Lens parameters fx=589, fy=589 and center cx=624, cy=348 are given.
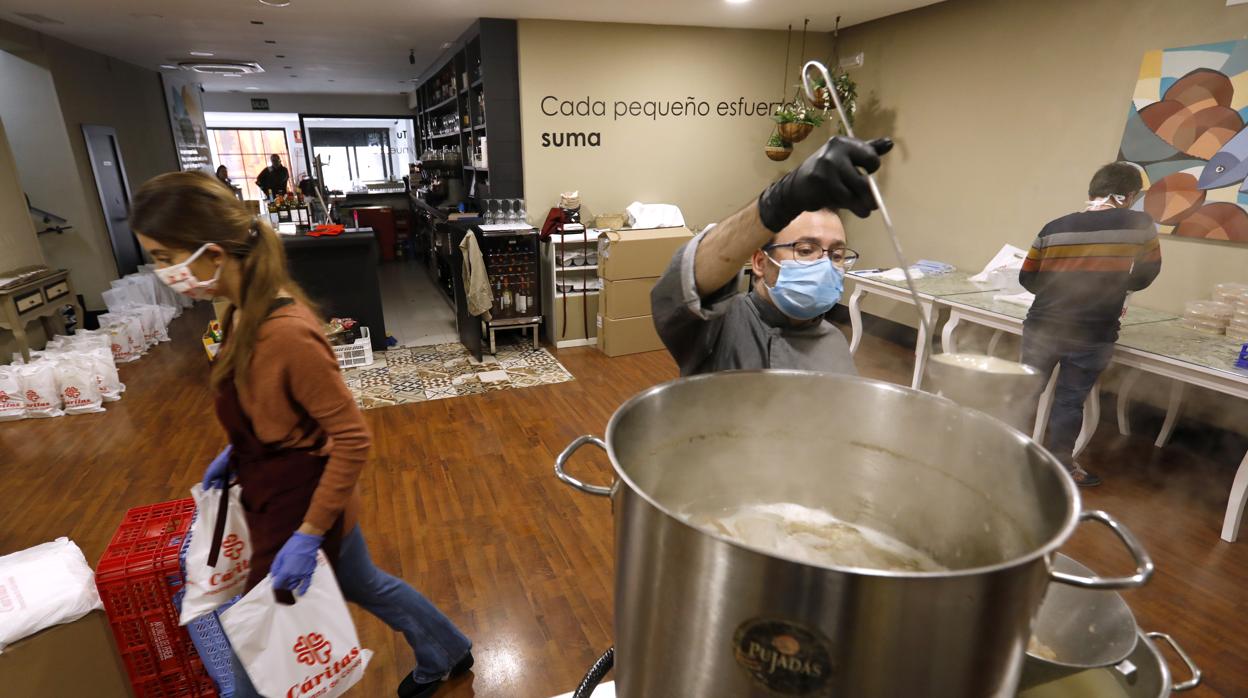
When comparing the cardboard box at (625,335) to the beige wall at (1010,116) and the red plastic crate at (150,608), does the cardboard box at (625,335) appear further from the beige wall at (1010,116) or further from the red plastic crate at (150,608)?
the red plastic crate at (150,608)

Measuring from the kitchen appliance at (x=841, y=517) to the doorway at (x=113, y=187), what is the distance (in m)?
6.99

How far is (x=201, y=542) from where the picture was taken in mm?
1322

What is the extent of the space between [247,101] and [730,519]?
1361 cm

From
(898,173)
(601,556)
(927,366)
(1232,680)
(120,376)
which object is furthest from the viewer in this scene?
(898,173)

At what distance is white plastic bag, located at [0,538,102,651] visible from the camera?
140 cm

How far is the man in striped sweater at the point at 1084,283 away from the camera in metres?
2.60

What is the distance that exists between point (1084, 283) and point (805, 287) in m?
2.29

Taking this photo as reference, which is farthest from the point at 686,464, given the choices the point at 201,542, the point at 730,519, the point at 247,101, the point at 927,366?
the point at 247,101

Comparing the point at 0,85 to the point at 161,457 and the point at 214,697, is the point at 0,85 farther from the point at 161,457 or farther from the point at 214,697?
the point at 214,697

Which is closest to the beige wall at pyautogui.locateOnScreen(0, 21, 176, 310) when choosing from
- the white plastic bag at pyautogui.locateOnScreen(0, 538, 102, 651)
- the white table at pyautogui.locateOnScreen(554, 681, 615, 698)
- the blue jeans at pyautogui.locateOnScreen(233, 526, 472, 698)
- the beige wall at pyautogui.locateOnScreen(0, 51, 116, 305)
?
the beige wall at pyautogui.locateOnScreen(0, 51, 116, 305)

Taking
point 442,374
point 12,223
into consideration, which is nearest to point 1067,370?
point 442,374

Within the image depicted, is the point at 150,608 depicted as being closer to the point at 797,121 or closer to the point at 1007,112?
the point at 797,121

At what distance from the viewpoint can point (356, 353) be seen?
449 centimetres

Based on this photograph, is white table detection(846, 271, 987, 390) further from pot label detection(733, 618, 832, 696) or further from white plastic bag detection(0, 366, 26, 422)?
white plastic bag detection(0, 366, 26, 422)
